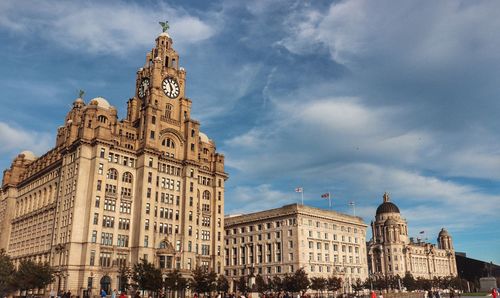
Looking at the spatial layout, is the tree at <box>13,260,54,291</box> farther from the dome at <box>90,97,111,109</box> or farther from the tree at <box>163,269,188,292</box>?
the dome at <box>90,97,111,109</box>

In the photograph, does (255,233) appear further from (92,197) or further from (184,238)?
(92,197)

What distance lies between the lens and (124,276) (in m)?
89.6

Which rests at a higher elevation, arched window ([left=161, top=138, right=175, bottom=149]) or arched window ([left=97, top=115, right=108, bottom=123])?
arched window ([left=97, top=115, right=108, bottom=123])

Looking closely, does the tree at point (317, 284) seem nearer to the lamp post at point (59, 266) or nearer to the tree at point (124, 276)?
the tree at point (124, 276)

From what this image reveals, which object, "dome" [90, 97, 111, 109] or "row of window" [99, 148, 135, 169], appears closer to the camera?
"row of window" [99, 148, 135, 169]

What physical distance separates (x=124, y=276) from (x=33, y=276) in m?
16.3

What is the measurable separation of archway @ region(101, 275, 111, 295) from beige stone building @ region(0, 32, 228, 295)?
20cm

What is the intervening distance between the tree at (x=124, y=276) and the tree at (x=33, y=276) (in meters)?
13.0

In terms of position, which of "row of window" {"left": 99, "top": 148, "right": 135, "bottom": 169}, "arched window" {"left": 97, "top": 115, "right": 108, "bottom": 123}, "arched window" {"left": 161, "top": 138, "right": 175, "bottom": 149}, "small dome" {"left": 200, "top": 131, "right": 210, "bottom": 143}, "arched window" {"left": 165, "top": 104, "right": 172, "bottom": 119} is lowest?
"row of window" {"left": 99, "top": 148, "right": 135, "bottom": 169}

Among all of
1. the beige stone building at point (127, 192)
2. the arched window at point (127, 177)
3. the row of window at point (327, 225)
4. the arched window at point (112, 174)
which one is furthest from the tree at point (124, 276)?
the row of window at point (327, 225)

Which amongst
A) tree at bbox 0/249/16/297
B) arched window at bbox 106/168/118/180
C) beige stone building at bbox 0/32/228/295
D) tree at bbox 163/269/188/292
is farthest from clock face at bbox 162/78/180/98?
Answer: tree at bbox 0/249/16/297

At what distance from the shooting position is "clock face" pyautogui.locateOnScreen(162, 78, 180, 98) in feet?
381

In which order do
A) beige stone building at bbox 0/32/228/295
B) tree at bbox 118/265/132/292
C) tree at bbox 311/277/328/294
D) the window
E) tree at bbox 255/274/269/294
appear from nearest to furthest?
1. tree at bbox 118/265/132/292
2. the window
3. beige stone building at bbox 0/32/228/295
4. tree at bbox 255/274/269/294
5. tree at bbox 311/277/328/294

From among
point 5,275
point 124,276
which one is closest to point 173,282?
point 124,276
